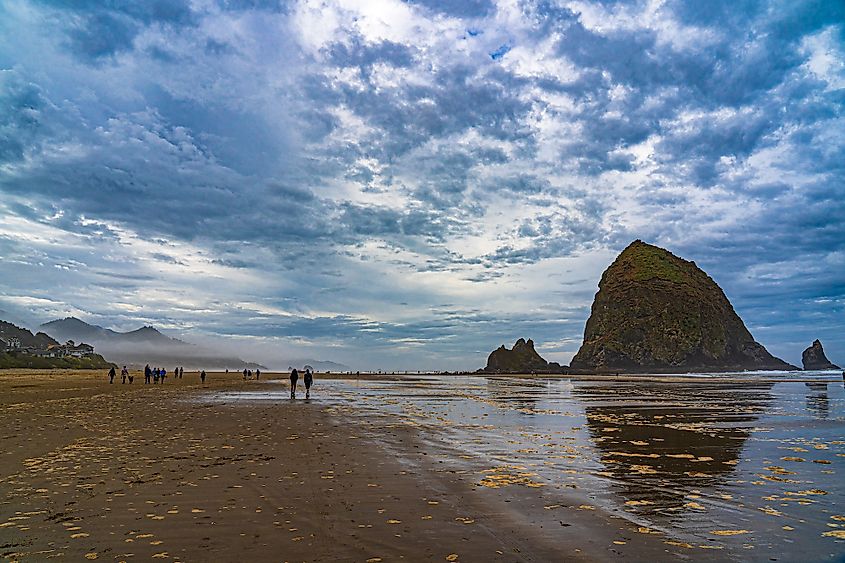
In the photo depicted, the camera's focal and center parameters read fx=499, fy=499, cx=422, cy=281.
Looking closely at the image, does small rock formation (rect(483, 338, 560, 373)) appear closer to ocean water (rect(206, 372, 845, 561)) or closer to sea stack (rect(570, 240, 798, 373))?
sea stack (rect(570, 240, 798, 373))

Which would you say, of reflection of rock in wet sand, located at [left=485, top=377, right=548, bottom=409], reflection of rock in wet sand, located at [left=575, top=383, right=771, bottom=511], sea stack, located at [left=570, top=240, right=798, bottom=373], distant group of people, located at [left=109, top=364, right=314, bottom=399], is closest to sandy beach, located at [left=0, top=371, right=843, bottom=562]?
reflection of rock in wet sand, located at [left=575, top=383, right=771, bottom=511]

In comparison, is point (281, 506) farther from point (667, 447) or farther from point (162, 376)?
point (162, 376)

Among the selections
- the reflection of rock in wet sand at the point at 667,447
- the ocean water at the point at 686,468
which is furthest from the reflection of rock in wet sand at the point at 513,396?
the ocean water at the point at 686,468

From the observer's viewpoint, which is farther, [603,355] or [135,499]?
[603,355]

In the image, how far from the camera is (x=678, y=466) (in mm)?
13336

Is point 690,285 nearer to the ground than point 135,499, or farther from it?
farther from it

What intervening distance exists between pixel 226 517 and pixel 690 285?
209532 mm

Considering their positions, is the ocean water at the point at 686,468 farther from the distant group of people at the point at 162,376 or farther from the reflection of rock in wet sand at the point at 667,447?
the distant group of people at the point at 162,376

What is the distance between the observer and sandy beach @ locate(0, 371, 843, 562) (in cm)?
702

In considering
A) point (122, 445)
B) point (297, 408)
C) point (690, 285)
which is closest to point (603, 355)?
point (690, 285)

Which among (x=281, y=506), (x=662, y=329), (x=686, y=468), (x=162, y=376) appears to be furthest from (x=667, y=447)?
(x=662, y=329)

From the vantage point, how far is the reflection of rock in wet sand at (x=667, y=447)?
10.9 m

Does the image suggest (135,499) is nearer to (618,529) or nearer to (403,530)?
(403,530)

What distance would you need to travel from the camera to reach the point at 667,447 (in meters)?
16.4
